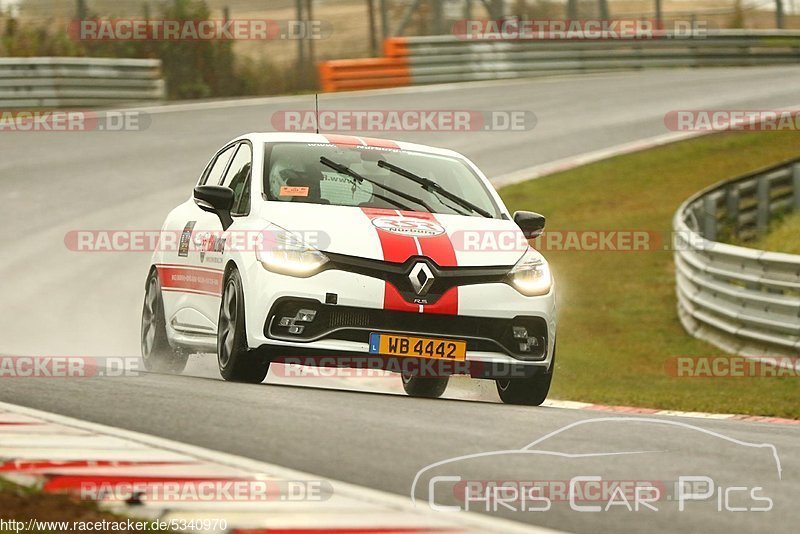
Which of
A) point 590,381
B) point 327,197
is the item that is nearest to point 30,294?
point 590,381

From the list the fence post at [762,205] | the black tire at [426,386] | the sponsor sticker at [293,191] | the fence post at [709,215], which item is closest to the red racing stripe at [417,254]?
the sponsor sticker at [293,191]

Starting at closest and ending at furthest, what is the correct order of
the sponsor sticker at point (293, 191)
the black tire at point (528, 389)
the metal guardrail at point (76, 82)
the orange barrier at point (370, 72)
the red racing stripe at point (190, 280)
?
the black tire at point (528, 389) → the sponsor sticker at point (293, 191) → the red racing stripe at point (190, 280) → the metal guardrail at point (76, 82) → the orange barrier at point (370, 72)

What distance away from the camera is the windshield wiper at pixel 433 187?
9125mm

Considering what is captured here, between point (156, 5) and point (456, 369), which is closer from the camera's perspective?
point (456, 369)

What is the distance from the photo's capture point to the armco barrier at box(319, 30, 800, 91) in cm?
2973

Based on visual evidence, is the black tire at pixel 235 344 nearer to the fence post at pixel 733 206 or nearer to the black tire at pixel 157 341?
the black tire at pixel 157 341

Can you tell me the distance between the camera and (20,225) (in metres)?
17.7

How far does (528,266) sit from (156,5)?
75.6ft

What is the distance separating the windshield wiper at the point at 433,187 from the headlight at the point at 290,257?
1280 millimetres

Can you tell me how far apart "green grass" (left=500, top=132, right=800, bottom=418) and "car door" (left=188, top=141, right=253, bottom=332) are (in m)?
3.31

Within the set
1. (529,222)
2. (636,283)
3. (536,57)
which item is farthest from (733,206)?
(536,57)

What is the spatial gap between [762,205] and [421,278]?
501 inches

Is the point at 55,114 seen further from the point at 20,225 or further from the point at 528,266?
the point at 528,266

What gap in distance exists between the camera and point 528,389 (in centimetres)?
885
